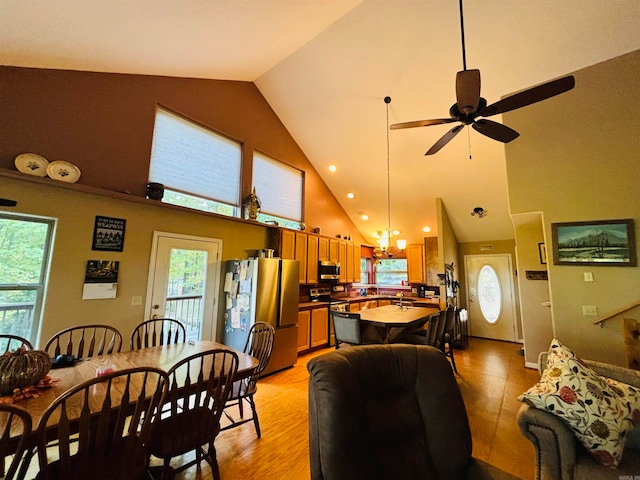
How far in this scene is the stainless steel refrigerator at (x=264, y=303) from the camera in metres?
3.83

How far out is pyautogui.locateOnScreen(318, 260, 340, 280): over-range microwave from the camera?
18.9 ft

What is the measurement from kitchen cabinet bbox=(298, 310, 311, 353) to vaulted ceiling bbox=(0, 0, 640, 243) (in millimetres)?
3291

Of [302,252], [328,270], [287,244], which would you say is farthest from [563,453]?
[328,270]

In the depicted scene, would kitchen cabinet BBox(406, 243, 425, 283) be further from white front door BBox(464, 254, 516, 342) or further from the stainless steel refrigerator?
the stainless steel refrigerator

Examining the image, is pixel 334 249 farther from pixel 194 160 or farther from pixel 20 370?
pixel 20 370

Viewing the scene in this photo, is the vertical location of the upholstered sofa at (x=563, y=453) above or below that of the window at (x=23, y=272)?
below

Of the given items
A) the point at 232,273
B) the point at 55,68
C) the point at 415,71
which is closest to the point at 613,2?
the point at 415,71

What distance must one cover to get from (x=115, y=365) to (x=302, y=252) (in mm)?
3618

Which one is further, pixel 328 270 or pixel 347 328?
pixel 328 270

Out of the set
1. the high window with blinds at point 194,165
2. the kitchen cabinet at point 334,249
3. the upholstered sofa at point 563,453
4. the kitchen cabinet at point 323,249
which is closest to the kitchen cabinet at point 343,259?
the kitchen cabinet at point 334,249

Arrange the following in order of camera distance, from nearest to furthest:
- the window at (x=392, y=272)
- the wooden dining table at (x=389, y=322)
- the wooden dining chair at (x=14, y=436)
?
the wooden dining chair at (x=14, y=436), the wooden dining table at (x=389, y=322), the window at (x=392, y=272)

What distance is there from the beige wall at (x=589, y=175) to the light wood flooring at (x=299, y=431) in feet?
3.73

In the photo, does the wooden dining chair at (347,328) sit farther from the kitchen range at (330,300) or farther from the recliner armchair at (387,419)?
the recliner armchair at (387,419)

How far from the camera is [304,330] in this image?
4.92m
